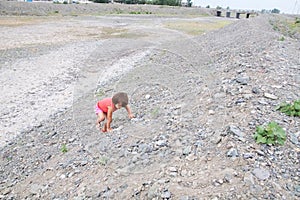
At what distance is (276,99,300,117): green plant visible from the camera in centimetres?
450

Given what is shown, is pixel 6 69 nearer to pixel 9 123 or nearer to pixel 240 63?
pixel 9 123

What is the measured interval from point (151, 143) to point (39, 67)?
33.7 ft

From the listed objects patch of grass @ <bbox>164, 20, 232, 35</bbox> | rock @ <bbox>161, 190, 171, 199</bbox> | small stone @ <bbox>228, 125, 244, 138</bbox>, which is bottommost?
patch of grass @ <bbox>164, 20, 232, 35</bbox>

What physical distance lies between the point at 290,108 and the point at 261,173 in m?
1.80

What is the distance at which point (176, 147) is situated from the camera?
431 cm

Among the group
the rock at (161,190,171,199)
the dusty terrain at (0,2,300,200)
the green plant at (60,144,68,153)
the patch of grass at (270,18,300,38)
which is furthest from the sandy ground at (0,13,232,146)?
the patch of grass at (270,18,300,38)

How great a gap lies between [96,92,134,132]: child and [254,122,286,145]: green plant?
219 cm

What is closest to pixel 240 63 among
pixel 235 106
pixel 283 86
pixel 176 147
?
pixel 283 86

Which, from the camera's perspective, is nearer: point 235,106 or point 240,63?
point 235,106

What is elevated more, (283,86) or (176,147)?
(283,86)

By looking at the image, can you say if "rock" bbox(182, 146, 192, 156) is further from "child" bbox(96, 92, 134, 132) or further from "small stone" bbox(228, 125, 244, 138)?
"child" bbox(96, 92, 134, 132)

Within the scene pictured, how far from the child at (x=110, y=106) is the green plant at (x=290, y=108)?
268cm

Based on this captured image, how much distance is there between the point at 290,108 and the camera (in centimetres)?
458

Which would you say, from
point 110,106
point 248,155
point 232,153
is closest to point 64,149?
point 110,106
